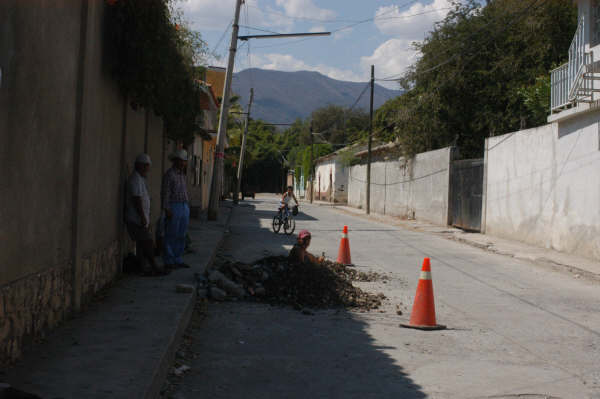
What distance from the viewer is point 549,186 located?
54.2 ft

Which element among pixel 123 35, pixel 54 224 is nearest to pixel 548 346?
pixel 54 224

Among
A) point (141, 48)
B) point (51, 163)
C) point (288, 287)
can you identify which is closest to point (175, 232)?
point (288, 287)

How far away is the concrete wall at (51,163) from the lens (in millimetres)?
4137

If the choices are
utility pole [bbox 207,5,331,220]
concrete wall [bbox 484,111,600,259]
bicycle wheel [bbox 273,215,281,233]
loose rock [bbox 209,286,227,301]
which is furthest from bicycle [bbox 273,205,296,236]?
loose rock [bbox 209,286,227,301]

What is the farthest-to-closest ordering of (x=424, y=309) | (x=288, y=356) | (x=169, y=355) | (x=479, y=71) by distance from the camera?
(x=479, y=71) → (x=424, y=309) → (x=288, y=356) → (x=169, y=355)

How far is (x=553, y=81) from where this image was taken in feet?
55.8

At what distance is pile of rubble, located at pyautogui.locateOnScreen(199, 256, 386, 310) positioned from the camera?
812 cm

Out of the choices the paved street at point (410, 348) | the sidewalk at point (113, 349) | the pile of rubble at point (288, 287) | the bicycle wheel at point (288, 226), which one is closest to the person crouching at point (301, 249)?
the pile of rubble at point (288, 287)

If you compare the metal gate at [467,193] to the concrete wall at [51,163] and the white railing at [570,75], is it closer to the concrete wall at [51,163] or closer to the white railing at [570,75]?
the white railing at [570,75]

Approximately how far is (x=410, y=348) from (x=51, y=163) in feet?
12.1

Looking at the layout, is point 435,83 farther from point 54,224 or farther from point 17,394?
point 17,394

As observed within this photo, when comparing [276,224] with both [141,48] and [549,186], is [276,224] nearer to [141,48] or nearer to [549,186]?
[549,186]

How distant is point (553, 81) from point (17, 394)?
16.7m

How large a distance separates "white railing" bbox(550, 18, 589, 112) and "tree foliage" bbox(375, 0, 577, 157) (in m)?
10.1
